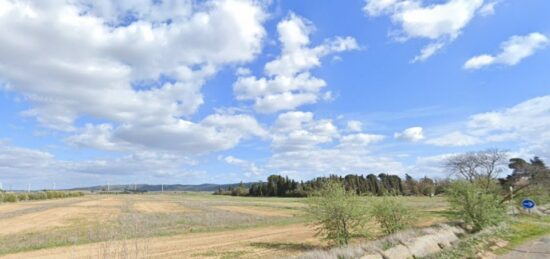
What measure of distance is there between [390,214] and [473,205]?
194 inches

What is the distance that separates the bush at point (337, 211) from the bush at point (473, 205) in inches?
283

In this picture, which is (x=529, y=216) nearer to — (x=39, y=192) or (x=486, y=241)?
(x=486, y=241)

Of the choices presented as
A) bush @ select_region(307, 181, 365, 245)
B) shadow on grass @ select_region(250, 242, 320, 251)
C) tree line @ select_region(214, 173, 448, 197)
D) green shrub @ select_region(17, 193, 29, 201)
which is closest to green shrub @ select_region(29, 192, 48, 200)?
green shrub @ select_region(17, 193, 29, 201)

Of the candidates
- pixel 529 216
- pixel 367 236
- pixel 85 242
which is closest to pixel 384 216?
pixel 367 236

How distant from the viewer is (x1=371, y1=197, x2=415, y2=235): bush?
76.8 ft

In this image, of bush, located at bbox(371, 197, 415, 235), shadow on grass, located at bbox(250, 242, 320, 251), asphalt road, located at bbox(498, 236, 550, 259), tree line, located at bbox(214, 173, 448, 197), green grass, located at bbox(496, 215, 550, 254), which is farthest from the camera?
tree line, located at bbox(214, 173, 448, 197)

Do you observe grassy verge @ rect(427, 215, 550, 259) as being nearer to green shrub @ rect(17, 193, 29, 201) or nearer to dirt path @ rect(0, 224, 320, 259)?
dirt path @ rect(0, 224, 320, 259)

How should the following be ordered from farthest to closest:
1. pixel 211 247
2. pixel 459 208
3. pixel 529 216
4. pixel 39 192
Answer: pixel 39 192
pixel 529 216
pixel 459 208
pixel 211 247

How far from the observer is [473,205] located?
2483 centimetres

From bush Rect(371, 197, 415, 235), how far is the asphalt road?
213 inches

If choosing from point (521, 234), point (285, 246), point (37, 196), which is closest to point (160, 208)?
point (285, 246)

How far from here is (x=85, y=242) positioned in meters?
26.9

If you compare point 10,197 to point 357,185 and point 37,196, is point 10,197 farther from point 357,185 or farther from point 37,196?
point 357,185

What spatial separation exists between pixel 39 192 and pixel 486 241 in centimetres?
12431
